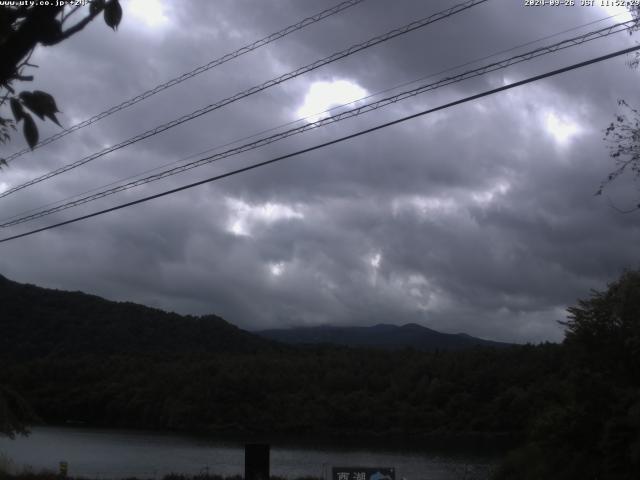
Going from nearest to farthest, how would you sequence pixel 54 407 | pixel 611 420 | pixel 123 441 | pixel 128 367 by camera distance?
pixel 611 420, pixel 123 441, pixel 54 407, pixel 128 367

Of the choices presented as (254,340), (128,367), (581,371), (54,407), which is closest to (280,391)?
(128,367)

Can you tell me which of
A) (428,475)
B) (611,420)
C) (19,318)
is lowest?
(428,475)

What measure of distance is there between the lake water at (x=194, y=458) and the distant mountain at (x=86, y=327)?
10.9 meters

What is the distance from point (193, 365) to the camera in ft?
220

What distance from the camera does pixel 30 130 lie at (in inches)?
134

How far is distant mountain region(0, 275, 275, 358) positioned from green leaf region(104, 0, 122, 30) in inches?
2274

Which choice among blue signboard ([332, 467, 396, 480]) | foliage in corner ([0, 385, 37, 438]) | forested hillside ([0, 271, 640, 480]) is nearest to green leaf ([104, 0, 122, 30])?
blue signboard ([332, 467, 396, 480])

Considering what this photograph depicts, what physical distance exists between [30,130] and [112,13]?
0.65 m

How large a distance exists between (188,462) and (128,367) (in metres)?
31.1

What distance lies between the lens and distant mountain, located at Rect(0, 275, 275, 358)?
6006 centimetres

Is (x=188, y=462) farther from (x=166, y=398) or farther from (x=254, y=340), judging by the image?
(x=254, y=340)

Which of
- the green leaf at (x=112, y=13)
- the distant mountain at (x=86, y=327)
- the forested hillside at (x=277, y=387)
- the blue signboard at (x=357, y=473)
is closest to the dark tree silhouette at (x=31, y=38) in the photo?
the green leaf at (x=112, y=13)

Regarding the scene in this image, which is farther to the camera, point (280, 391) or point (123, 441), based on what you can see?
point (280, 391)

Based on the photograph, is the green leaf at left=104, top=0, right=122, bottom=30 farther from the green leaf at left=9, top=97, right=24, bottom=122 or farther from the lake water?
the lake water
